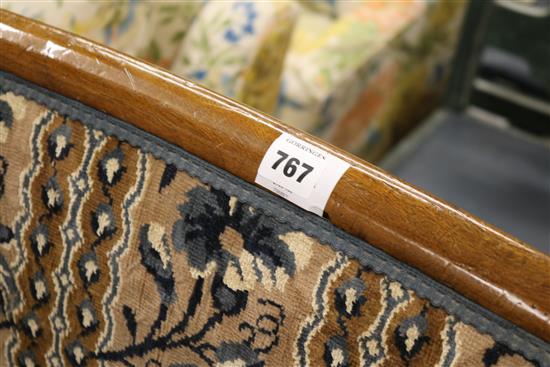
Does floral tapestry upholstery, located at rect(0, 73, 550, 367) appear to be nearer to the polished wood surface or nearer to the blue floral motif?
the polished wood surface

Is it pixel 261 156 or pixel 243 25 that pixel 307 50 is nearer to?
pixel 243 25

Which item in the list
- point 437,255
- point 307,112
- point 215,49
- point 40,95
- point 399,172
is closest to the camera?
point 437,255

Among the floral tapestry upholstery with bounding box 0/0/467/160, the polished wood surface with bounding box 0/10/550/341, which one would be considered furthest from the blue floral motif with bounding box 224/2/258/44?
the polished wood surface with bounding box 0/10/550/341

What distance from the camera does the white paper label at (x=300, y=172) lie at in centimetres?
47

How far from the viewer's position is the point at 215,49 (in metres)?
0.99

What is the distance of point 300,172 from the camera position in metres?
0.48

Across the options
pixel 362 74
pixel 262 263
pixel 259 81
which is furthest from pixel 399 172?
pixel 262 263

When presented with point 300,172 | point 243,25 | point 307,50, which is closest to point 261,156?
point 300,172

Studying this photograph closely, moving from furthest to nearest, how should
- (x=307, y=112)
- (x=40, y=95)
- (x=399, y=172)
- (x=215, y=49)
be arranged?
(x=399, y=172) → (x=307, y=112) → (x=215, y=49) → (x=40, y=95)

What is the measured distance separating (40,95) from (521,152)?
1.14 meters

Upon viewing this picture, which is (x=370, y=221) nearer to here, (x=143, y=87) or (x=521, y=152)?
(x=143, y=87)

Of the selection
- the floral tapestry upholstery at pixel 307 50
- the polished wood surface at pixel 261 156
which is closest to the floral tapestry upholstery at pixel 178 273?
the polished wood surface at pixel 261 156

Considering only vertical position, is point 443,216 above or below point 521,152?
above

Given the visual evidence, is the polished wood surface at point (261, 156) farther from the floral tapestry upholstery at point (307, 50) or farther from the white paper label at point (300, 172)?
the floral tapestry upholstery at point (307, 50)
